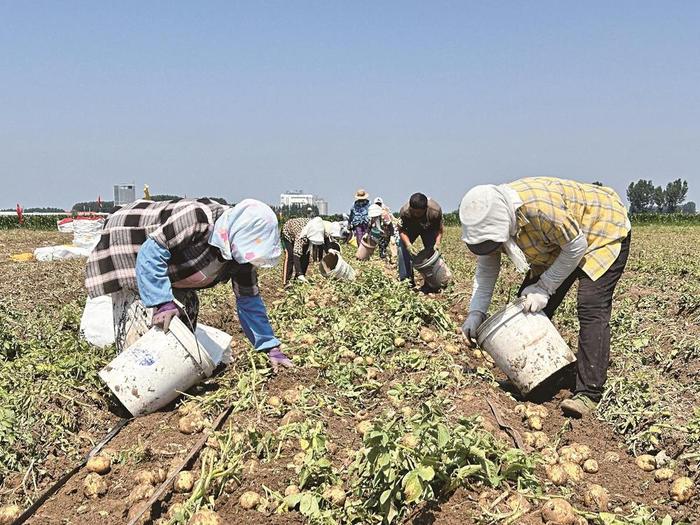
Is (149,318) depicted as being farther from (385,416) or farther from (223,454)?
(385,416)

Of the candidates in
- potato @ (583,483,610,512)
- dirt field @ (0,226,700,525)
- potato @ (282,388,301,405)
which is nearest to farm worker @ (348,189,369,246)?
dirt field @ (0,226,700,525)

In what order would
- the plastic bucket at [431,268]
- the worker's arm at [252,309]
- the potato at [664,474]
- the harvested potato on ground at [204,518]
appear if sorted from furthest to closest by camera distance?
the plastic bucket at [431,268] < the worker's arm at [252,309] < the potato at [664,474] < the harvested potato on ground at [204,518]

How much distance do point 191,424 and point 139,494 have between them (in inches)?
23.3

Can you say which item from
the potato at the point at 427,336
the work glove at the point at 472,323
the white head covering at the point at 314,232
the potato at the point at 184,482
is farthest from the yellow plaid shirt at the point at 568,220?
the white head covering at the point at 314,232

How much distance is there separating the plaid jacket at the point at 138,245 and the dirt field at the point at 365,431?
659 mm

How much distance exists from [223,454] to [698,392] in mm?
2624

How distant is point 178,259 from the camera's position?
11.3ft

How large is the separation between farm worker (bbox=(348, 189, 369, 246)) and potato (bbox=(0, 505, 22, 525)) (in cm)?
920

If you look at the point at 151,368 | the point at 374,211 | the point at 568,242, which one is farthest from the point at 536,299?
the point at 374,211

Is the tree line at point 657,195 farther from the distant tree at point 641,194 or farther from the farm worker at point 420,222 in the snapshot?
the farm worker at point 420,222

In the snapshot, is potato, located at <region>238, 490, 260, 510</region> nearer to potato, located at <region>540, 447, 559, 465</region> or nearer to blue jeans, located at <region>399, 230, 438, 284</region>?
potato, located at <region>540, 447, 559, 465</region>

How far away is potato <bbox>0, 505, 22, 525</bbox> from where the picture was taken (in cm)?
261

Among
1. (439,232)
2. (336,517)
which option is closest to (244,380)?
(336,517)

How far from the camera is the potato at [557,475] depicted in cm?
269
